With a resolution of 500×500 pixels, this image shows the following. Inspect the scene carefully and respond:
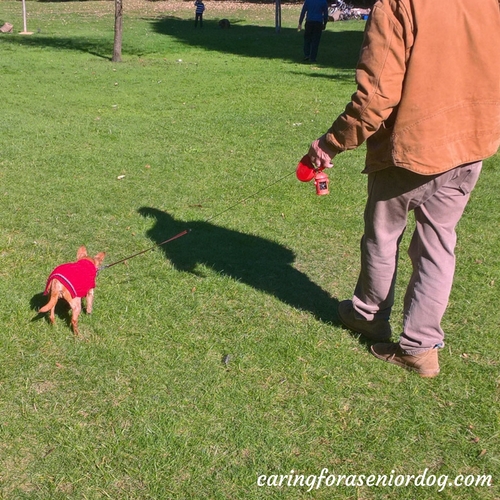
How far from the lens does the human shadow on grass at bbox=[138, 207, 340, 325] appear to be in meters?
4.55

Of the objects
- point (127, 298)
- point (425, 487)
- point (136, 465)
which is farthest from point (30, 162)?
point (425, 487)

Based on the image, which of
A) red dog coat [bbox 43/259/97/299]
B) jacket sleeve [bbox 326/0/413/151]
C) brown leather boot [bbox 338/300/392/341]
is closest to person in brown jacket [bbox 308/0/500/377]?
jacket sleeve [bbox 326/0/413/151]

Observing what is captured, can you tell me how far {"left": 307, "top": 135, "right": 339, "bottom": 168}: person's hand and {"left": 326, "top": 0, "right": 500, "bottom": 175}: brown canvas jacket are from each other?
0.51ft

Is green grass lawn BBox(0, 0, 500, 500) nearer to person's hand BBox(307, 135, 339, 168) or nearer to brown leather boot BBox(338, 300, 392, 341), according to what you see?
brown leather boot BBox(338, 300, 392, 341)

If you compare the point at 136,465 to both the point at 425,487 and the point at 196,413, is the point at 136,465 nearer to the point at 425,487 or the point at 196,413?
the point at 196,413

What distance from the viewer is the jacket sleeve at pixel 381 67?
9.89 ft

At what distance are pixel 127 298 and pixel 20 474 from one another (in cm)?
168

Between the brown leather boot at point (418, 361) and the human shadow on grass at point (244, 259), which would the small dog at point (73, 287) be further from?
the brown leather boot at point (418, 361)

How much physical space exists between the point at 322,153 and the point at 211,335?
1.35 metres

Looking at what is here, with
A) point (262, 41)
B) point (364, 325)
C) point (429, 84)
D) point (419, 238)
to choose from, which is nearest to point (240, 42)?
point (262, 41)

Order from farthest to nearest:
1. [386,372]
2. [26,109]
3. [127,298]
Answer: [26,109]
[127,298]
[386,372]

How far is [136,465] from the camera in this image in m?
2.98

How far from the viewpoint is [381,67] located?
305cm

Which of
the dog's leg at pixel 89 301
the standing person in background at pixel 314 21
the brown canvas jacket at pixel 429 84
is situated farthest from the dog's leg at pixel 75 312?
the standing person in background at pixel 314 21
